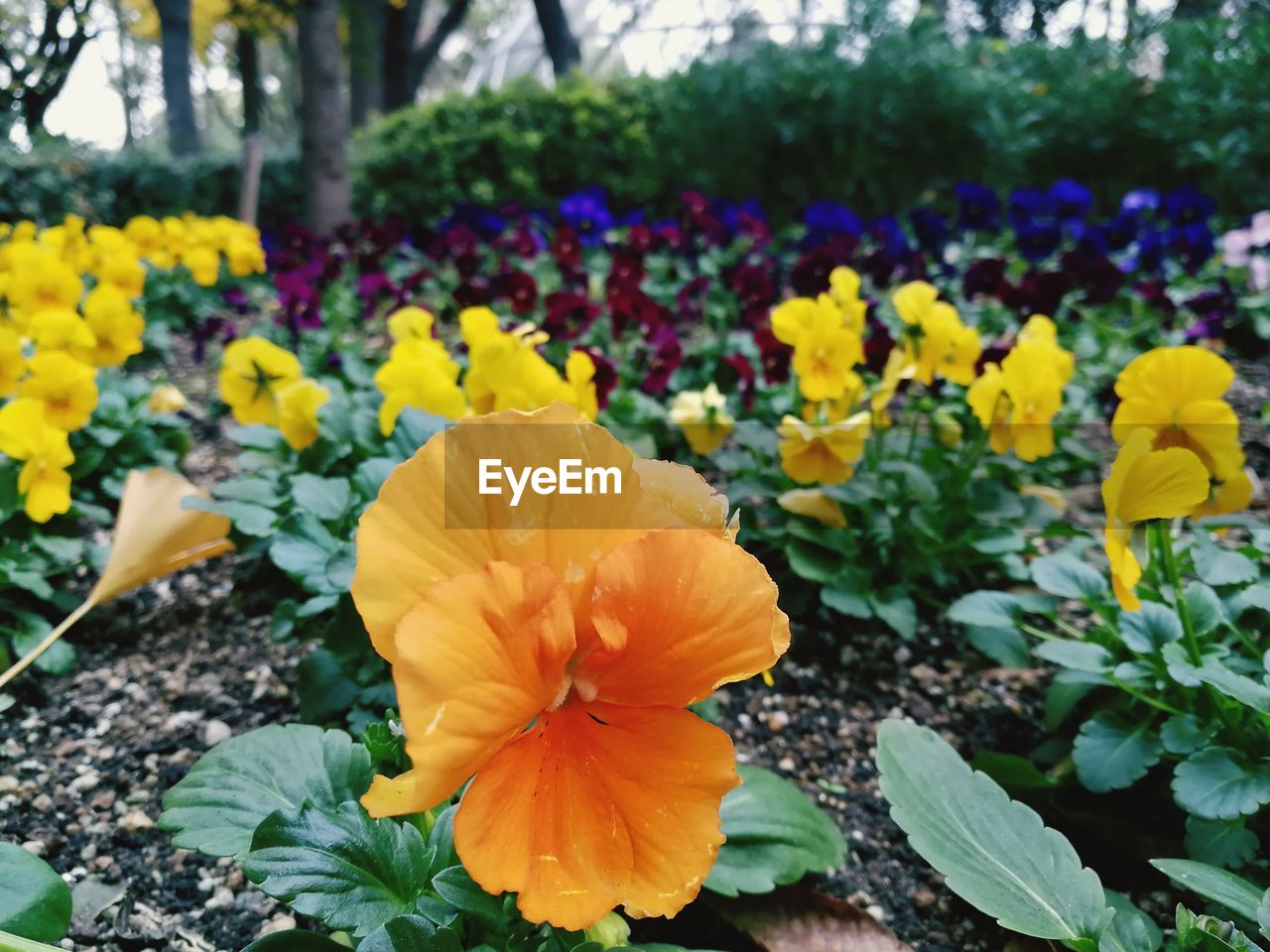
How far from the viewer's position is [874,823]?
153cm

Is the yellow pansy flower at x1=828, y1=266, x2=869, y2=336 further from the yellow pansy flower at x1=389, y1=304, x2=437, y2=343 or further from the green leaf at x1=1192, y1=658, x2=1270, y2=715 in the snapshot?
the green leaf at x1=1192, y1=658, x2=1270, y2=715

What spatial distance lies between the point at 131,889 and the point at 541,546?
0.97 m

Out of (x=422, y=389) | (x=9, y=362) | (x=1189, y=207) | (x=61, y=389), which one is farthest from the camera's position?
(x=1189, y=207)

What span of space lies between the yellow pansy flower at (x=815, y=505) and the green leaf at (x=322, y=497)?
93 centimetres

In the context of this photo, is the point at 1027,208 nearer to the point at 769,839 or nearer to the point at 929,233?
the point at 929,233

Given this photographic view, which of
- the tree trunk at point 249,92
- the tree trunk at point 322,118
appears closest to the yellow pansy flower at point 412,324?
the tree trunk at point 322,118

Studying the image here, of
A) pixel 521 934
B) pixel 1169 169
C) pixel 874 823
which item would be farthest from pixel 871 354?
pixel 1169 169

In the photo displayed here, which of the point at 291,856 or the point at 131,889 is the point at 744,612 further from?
the point at 131,889

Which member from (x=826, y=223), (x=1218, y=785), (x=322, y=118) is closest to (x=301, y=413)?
(x=1218, y=785)

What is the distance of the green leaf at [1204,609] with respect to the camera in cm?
140

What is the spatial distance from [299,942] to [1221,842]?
114 centimetres

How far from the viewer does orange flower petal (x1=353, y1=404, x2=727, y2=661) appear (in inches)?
25.9

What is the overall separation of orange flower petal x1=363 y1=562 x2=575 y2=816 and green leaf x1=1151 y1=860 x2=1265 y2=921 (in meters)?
0.78

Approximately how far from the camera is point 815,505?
207 centimetres
